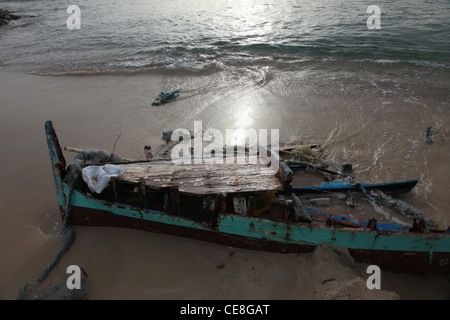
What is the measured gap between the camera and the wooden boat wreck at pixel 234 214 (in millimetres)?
3924

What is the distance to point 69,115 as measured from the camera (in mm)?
9453

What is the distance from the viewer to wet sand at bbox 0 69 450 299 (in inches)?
161

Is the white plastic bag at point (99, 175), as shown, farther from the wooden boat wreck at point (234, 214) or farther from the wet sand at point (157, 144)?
the wet sand at point (157, 144)

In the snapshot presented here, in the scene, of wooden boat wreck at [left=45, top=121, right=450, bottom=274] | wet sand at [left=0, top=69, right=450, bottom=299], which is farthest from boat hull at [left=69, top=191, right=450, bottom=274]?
wet sand at [left=0, top=69, right=450, bottom=299]

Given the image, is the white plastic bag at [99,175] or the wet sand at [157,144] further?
the white plastic bag at [99,175]

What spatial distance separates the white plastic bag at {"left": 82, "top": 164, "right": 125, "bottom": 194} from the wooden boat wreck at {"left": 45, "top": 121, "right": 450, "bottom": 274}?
12cm

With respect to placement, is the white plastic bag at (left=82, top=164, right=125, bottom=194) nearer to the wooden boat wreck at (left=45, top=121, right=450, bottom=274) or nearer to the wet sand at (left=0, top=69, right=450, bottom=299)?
the wooden boat wreck at (left=45, top=121, right=450, bottom=274)

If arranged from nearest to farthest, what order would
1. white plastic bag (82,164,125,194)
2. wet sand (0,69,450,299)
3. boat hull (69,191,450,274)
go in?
boat hull (69,191,450,274) < wet sand (0,69,450,299) < white plastic bag (82,164,125,194)

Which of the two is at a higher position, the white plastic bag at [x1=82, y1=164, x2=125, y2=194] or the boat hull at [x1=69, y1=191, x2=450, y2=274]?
the white plastic bag at [x1=82, y1=164, x2=125, y2=194]

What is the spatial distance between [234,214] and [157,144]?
4.36 metres

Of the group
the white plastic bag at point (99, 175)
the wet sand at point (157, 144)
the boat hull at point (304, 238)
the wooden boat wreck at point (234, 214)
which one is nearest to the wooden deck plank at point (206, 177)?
the wooden boat wreck at point (234, 214)

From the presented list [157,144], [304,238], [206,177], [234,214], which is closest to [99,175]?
[206,177]

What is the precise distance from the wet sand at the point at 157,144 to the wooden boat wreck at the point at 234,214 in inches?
8.6
